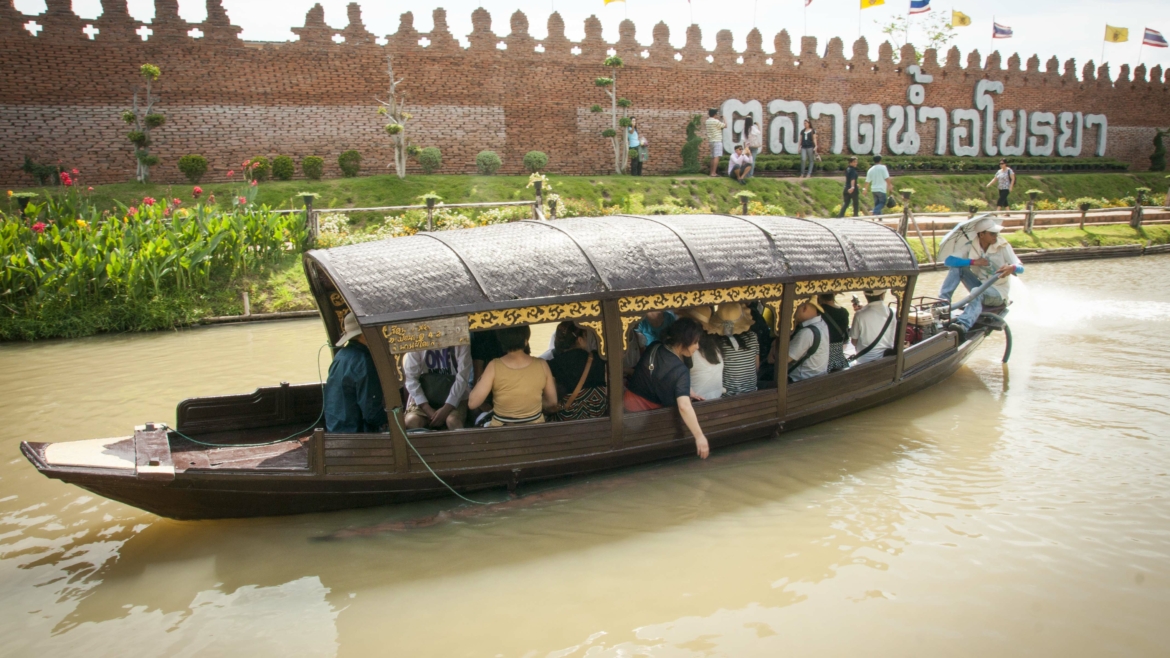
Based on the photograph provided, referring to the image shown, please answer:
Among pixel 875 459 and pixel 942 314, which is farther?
pixel 942 314

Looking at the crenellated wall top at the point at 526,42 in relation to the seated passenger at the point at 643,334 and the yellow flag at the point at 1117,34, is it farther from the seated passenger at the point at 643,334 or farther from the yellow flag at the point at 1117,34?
the seated passenger at the point at 643,334

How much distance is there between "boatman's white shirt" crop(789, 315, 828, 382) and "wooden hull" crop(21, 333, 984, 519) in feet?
0.95

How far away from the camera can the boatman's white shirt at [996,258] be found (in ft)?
29.0

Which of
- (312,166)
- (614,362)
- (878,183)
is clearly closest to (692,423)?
(614,362)

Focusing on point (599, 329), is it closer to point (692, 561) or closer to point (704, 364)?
point (704, 364)

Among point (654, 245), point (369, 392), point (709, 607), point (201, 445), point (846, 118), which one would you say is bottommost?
point (709, 607)

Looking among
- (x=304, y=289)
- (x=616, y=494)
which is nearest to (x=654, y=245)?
(x=616, y=494)

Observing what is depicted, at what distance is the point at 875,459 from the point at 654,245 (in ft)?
8.53

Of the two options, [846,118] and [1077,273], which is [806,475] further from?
[846,118]

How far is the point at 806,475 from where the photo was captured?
240 inches

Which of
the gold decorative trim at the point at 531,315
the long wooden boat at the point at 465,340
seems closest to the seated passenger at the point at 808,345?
the long wooden boat at the point at 465,340

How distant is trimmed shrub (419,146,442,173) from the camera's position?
2067 centimetres

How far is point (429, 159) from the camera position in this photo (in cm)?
2072

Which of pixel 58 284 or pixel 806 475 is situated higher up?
pixel 58 284
